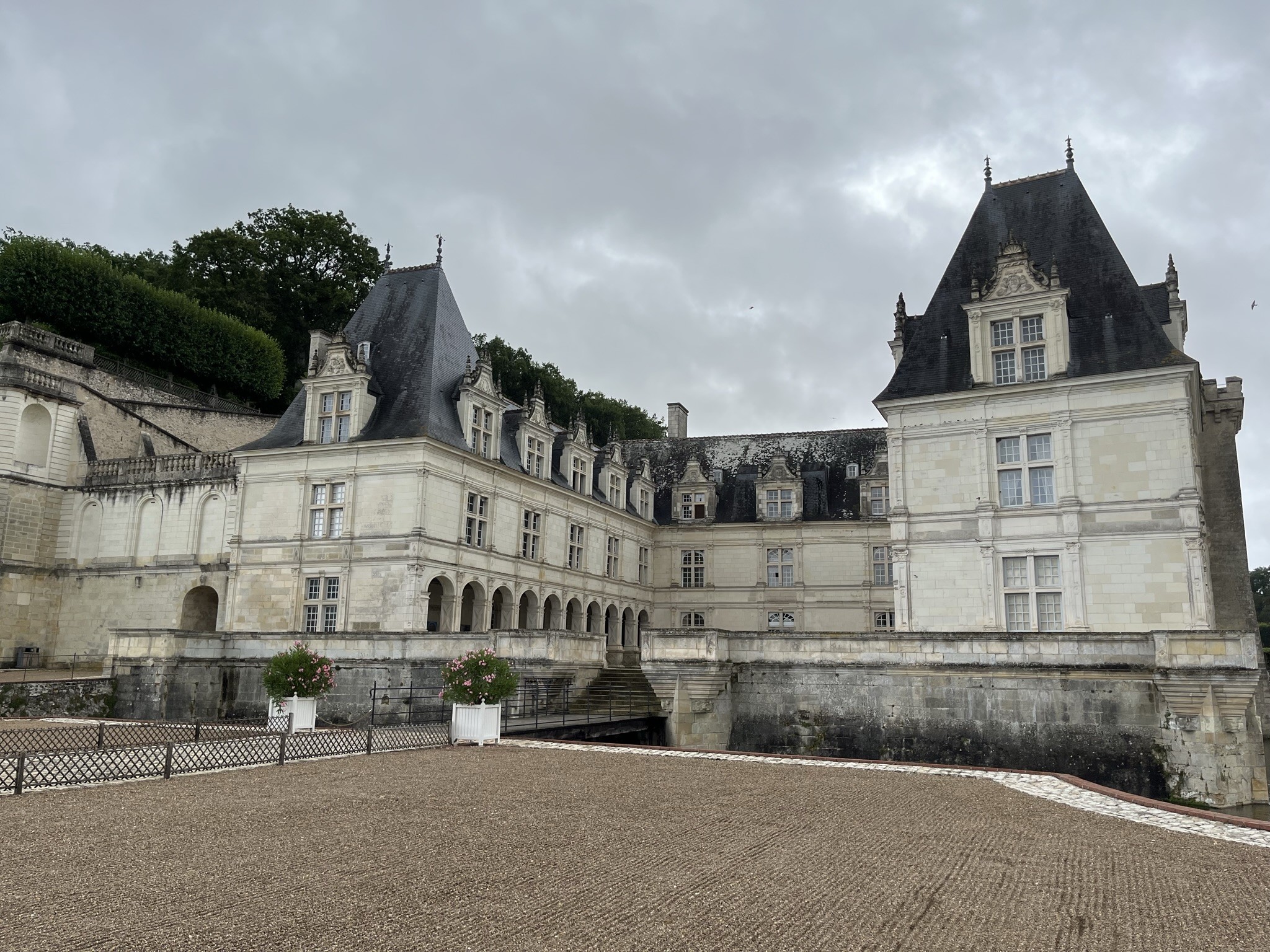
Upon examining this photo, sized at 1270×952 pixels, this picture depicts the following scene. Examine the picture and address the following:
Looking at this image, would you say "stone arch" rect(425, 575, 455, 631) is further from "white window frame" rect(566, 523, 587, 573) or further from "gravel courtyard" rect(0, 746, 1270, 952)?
"gravel courtyard" rect(0, 746, 1270, 952)

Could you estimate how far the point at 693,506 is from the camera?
4250 cm

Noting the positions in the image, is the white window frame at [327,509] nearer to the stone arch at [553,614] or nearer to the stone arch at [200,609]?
the stone arch at [200,609]

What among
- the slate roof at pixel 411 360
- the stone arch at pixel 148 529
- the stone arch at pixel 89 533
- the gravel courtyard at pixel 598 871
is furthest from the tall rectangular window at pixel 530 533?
the gravel courtyard at pixel 598 871

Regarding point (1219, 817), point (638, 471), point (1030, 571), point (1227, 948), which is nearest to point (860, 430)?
point (638, 471)

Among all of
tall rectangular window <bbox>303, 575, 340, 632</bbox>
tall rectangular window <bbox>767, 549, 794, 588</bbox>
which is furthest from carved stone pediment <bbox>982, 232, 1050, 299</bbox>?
tall rectangular window <bbox>303, 575, 340, 632</bbox>

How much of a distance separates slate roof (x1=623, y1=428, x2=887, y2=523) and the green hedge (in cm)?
1942

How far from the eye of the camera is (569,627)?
3612cm

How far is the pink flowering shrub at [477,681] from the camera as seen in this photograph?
57.7 feet

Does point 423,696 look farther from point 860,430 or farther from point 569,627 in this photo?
point 860,430

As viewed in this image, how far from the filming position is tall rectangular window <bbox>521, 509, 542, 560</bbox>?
108 ft

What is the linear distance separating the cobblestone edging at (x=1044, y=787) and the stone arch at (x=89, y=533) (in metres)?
23.6

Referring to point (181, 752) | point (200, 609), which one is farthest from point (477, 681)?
point (200, 609)

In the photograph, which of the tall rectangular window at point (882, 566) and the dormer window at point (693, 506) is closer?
the tall rectangular window at point (882, 566)

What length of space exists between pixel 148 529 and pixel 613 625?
1783 cm
